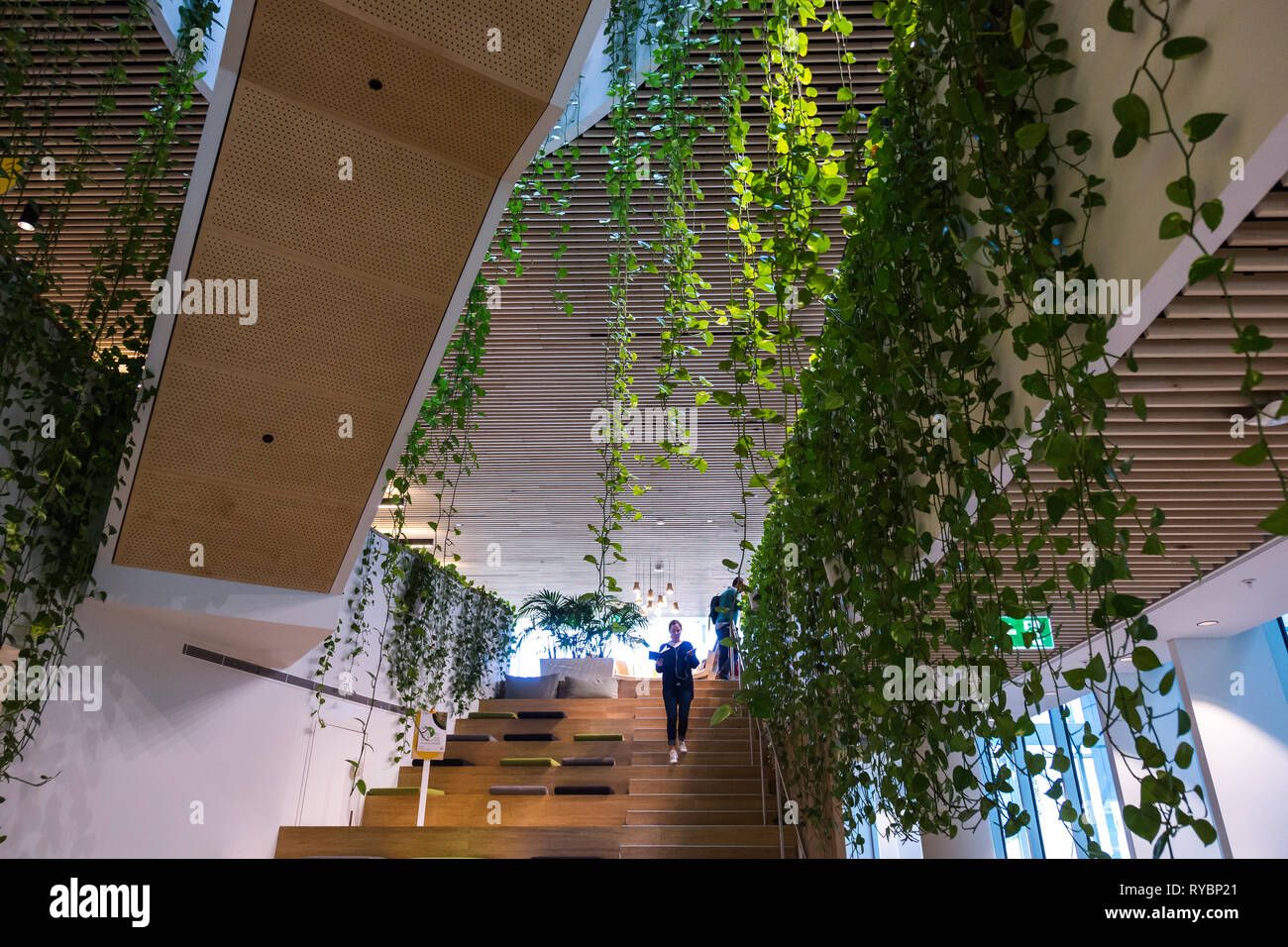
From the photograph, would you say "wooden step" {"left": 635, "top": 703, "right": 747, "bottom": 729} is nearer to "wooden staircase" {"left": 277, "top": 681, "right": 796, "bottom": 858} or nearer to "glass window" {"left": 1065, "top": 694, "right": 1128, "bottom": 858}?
"wooden staircase" {"left": 277, "top": 681, "right": 796, "bottom": 858}

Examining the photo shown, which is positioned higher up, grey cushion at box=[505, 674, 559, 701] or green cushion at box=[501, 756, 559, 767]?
grey cushion at box=[505, 674, 559, 701]

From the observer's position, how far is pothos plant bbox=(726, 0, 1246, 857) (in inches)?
49.3

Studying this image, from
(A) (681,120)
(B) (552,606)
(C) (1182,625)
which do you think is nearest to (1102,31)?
(A) (681,120)

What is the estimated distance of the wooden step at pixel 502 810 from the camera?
20.8 feet

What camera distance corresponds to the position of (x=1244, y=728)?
550 centimetres

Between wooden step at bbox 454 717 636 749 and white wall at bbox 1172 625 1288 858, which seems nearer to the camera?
white wall at bbox 1172 625 1288 858

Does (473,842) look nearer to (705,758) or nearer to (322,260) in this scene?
(705,758)

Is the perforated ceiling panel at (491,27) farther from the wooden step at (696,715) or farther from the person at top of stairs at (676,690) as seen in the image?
the wooden step at (696,715)

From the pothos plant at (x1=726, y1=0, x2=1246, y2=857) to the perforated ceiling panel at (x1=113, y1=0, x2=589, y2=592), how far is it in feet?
4.11

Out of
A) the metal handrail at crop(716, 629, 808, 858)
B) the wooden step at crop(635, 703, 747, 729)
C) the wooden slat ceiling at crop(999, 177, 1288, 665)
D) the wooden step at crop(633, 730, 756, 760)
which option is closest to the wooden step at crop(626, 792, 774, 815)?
the metal handrail at crop(716, 629, 808, 858)

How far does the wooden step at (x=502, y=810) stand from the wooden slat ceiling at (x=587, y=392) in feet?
12.4

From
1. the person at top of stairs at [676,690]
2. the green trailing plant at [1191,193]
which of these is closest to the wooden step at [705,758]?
the person at top of stairs at [676,690]

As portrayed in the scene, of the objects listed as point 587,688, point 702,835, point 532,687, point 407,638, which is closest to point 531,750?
point 407,638
